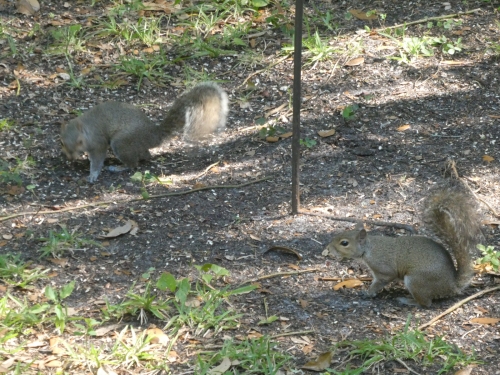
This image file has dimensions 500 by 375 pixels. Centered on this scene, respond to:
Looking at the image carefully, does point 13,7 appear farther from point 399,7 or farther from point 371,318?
point 371,318

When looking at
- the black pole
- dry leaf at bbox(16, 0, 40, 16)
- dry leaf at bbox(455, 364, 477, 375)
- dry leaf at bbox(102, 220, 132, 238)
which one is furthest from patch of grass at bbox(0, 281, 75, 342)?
dry leaf at bbox(16, 0, 40, 16)

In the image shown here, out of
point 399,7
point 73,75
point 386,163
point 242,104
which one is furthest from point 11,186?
point 399,7

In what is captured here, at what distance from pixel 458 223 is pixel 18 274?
7.93 ft

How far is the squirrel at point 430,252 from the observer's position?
160 inches

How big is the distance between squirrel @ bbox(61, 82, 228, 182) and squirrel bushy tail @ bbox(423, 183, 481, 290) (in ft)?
6.46

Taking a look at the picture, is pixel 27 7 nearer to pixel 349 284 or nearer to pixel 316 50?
pixel 316 50

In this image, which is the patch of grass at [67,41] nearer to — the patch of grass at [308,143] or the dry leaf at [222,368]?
the patch of grass at [308,143]

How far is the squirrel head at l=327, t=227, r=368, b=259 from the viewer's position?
431 centimetres

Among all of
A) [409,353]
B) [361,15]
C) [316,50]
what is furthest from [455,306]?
[361,15]

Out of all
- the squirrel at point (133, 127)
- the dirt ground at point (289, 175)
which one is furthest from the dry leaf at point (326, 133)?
the squirrel at point (133, 127)

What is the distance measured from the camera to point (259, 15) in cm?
746

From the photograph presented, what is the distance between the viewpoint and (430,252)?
164 inches

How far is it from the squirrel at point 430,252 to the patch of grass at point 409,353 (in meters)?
0.46

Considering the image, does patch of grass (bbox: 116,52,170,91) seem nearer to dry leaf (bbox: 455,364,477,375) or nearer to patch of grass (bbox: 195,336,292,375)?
patch of grass (bbox: 195,336,292,375)
